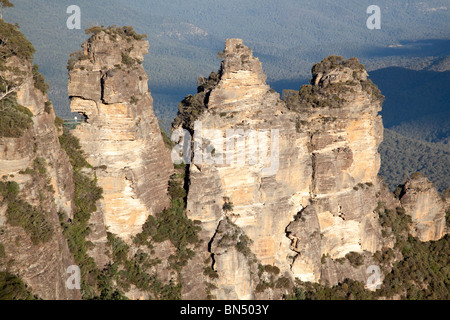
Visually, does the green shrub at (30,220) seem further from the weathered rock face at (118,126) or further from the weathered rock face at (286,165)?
the weathered rock face at (286,165)

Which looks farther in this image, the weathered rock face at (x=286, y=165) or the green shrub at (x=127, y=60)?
the weathered rock face at (x=286, y=165)

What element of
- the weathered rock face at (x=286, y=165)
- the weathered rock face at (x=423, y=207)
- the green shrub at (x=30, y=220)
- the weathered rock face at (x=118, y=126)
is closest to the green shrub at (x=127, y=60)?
the weathered rock face at (x=118, y=126)

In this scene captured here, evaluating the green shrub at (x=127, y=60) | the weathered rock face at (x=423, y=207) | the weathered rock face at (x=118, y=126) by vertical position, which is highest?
the green shrub at (x=127, y=60)

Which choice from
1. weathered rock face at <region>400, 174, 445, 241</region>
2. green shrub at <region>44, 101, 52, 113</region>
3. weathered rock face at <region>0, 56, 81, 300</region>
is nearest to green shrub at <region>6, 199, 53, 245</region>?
weathered rock face at <region>0, 56, 81, 300</region>

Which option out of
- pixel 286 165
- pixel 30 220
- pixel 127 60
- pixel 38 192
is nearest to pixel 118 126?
pixel 127 60

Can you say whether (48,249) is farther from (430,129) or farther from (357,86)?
(430,129)

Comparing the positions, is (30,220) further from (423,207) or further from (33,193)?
(423,207)

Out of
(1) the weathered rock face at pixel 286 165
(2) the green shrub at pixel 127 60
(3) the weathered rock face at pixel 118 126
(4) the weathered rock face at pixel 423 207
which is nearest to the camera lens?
(3) the weathered rock face at pixel 118 126
